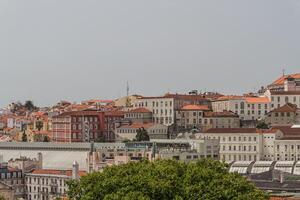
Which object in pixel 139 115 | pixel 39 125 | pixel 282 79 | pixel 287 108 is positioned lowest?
pixel 39 125

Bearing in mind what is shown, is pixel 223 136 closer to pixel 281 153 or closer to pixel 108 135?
pixel 281 153

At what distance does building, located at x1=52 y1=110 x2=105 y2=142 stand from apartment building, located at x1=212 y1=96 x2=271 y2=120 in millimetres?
8370

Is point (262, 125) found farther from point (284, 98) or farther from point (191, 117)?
point (191, 117)

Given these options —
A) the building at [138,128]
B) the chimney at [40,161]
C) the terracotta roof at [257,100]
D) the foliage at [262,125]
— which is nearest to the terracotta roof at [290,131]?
the foliage at [262,125]

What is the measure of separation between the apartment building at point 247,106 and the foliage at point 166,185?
30727 millimetres

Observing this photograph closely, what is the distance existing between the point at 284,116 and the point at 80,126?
12986 mm

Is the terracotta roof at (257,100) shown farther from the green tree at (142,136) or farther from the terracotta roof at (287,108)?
the green tree at (142,136)

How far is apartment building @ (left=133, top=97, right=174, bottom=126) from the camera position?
49438 millimetres

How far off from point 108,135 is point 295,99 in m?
12.3

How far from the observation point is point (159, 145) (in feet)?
134

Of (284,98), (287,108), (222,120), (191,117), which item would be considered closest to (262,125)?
(287,108)

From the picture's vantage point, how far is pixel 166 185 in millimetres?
15883

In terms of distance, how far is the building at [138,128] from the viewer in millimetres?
45875

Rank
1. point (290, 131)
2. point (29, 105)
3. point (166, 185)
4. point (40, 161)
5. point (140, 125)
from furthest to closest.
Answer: point (29, 105), point (140, 125), point (290, 131), point (40, 161), point (166, 185)
